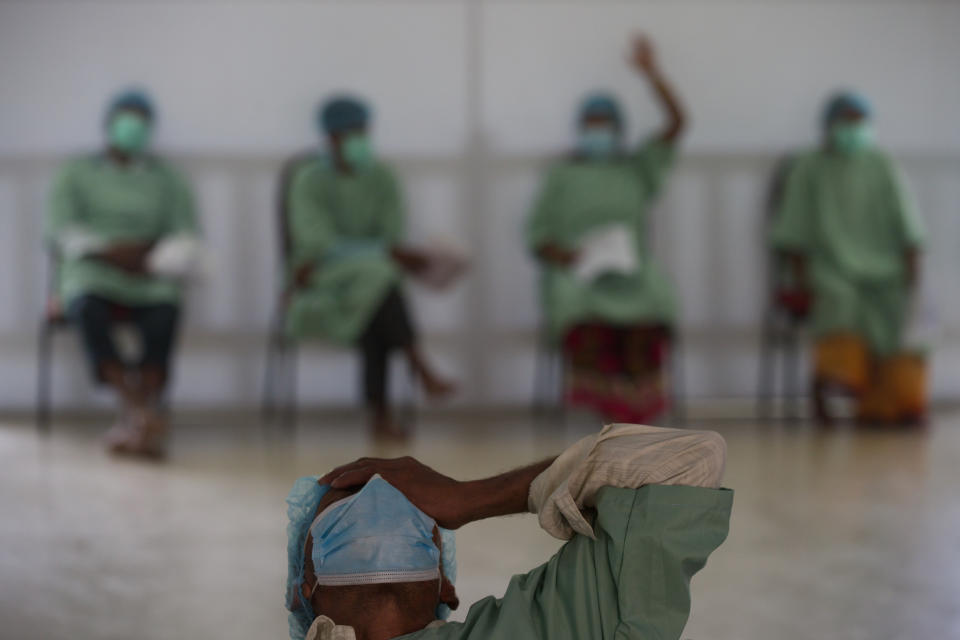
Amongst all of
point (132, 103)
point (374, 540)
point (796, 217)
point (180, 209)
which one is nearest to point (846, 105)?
point (796, 217)

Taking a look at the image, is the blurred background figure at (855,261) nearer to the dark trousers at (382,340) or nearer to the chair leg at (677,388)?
the chair leg at (677,388)

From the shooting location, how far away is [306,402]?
518 cm

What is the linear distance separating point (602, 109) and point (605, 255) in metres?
0.71

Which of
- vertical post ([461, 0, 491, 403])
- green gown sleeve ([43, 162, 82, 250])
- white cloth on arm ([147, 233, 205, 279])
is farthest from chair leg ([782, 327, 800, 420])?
green gown sleeve ([43, 162, 82, 250])

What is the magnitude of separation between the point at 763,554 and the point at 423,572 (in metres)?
1.41

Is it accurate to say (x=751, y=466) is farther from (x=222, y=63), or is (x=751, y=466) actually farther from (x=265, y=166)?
(x=222, y=63)

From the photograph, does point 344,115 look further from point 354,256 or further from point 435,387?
point 435,387

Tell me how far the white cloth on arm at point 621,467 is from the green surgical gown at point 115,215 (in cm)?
346

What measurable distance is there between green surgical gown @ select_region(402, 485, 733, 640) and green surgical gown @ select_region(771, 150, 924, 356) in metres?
3.74

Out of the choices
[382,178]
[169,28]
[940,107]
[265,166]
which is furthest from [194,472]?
[940,107]

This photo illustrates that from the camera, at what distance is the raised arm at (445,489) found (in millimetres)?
1132

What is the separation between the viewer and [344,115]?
4.51 meters

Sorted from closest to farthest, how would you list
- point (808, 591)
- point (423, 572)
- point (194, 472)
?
point (423, 572)
point (808, 591)
point (194, 472)

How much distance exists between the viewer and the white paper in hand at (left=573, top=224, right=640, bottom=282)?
441cm
